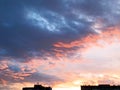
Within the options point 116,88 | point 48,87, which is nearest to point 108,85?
point 116,88

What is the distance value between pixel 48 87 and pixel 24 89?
1333 centimetres

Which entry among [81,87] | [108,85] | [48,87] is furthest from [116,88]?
[48,87]

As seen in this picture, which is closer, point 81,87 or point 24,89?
point 81,87

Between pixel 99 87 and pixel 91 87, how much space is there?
3949mm

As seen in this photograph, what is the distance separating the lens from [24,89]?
519 feet

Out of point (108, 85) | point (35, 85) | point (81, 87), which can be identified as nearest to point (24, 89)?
point (35, 85)

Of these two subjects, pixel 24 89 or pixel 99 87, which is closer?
pixel 99 87

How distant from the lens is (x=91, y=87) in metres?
148

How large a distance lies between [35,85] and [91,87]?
2904 cm

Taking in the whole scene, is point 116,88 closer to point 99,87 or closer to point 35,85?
point 99,87

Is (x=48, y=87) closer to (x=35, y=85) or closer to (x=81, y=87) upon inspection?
(x=35, y=85)

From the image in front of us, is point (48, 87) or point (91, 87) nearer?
point (91, 87)

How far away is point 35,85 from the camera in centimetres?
15775

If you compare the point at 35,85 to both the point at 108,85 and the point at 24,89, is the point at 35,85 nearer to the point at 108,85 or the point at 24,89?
the point at 24,89
